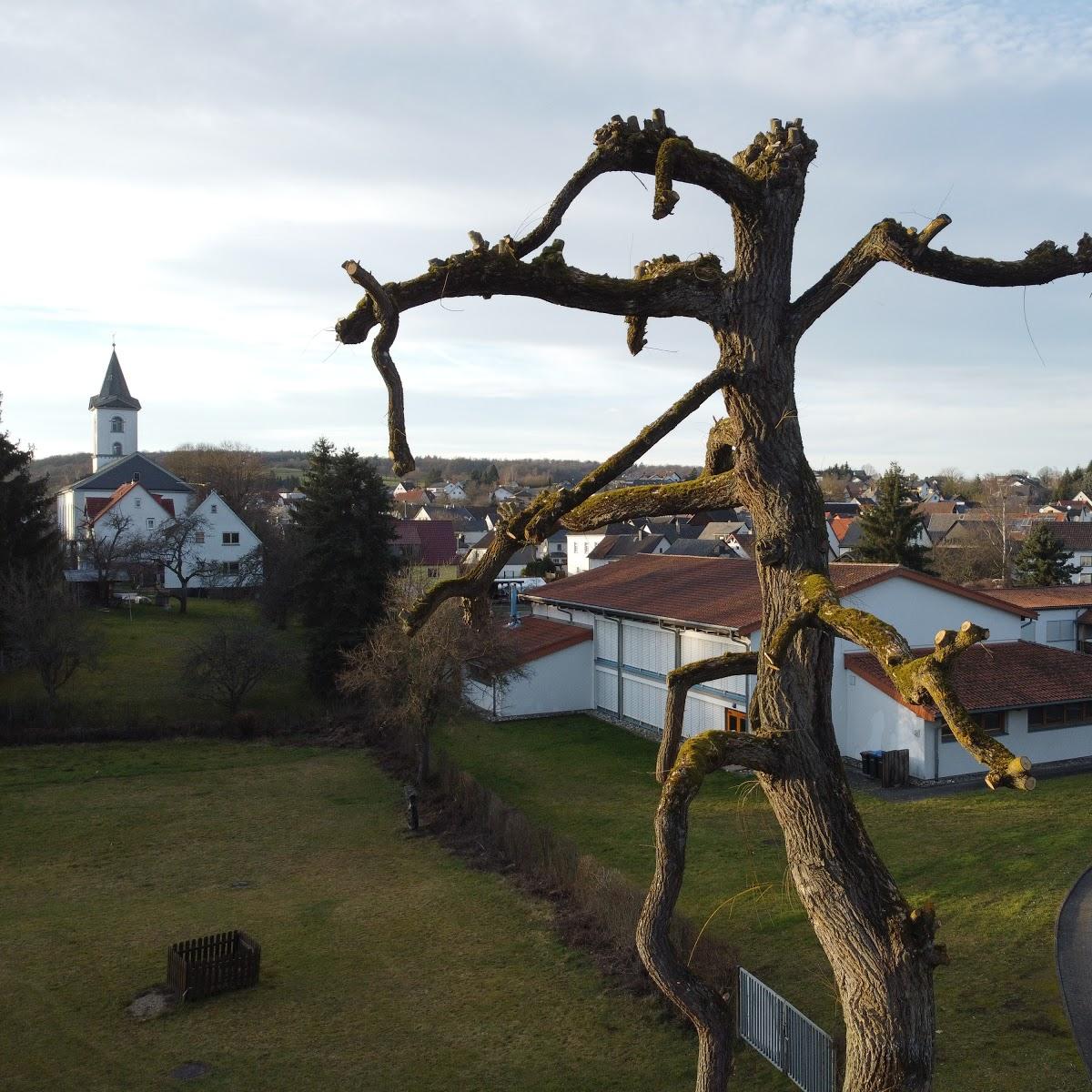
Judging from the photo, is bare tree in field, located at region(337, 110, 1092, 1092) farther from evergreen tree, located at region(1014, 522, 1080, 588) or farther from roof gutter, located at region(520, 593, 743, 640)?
evergreen tree, located at region(1014, 522, 1080, 588)

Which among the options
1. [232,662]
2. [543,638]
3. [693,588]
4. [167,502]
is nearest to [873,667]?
[693,588]

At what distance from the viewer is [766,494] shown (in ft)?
14.0

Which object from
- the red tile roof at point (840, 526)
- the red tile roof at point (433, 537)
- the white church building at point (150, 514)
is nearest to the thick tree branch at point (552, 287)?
the white church building at point (150, 514)

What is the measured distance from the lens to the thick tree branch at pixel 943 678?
10.4 ft

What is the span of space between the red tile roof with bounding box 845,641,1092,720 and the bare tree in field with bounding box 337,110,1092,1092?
18.4 meters

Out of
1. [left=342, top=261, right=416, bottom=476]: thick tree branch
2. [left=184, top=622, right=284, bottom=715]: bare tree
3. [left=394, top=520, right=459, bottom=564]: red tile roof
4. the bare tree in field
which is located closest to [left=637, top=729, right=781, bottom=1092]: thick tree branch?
the bare tree in field

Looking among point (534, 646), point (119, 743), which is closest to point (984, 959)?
point (534, 646)

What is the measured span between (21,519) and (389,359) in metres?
36.7

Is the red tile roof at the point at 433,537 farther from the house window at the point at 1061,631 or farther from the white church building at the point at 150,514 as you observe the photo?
the house window at the point at 1061,631

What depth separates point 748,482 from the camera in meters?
4.30

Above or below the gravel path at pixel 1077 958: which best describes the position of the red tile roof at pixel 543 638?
above

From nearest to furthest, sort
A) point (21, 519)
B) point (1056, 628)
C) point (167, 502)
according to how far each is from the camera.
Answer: point (1056, 628) → point (21, 519) → point (167, 502)

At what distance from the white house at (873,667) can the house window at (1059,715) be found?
0.07 ft

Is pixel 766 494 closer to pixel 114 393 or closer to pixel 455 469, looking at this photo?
pixel 114 393
